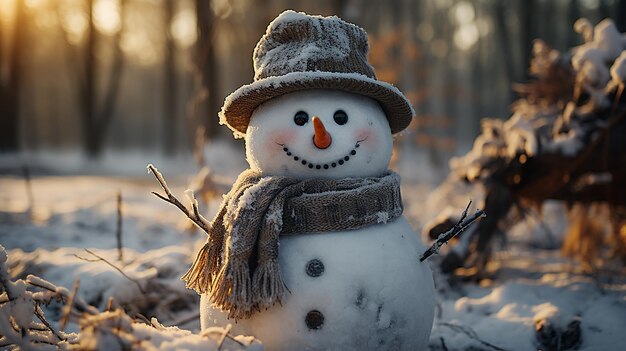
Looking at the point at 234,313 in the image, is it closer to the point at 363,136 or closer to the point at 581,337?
the point at 363,136

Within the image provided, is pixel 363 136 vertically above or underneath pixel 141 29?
underneath

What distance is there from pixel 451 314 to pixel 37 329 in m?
2.67

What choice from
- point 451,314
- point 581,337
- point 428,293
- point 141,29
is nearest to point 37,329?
point 428,293

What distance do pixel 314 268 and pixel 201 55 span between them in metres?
3.50

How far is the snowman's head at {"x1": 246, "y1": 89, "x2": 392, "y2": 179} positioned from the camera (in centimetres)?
250

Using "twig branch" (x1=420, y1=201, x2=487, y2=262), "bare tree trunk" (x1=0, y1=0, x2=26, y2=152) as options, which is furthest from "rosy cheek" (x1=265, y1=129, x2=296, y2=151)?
"bare tree trunk" (x1=0, y1=0, x2=26, y2=152)

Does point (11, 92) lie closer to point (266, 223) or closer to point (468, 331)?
point (266, 223)

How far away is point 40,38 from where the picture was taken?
93.1ft

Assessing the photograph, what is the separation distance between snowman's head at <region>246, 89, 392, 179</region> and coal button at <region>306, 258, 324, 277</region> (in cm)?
45

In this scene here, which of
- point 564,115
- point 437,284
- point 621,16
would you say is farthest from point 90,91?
point 564,115

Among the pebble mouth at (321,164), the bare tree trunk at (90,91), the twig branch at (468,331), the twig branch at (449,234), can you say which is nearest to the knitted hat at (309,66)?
the pebble mouth at (321,164)

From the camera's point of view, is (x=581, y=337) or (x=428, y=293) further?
(x=581, y=337)

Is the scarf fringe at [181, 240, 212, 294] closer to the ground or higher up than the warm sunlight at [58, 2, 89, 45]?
closer to the ground

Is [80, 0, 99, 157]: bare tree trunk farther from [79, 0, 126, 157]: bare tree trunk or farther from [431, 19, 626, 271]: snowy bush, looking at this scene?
[431, 19, 626, 271]: snowy bush
